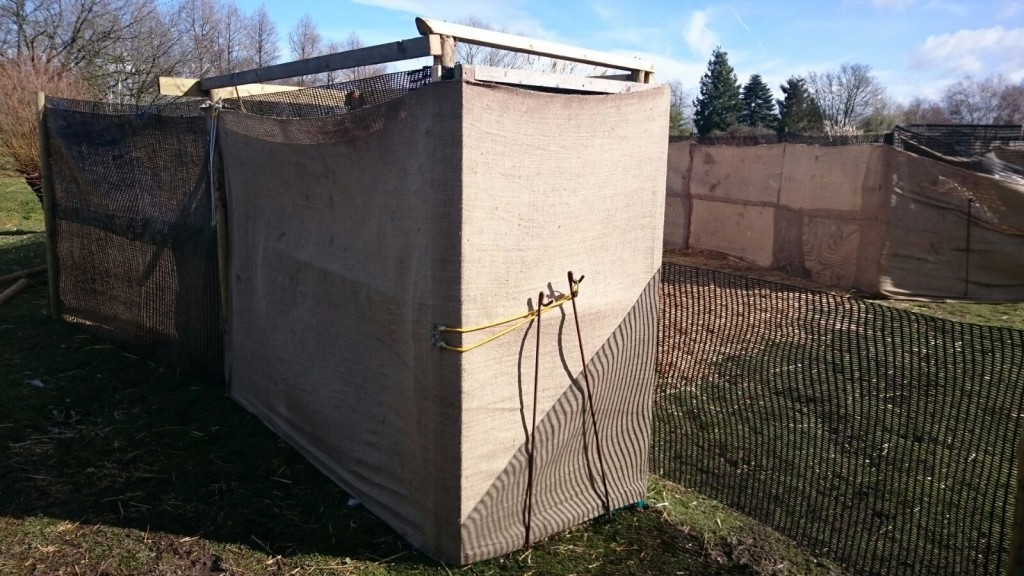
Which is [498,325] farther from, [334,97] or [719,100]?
[719,100]

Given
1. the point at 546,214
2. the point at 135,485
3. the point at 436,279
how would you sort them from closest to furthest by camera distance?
1. the point at 436,279
2. the point at 546,214
3. the point at 135,485

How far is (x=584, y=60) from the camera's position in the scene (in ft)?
12.2

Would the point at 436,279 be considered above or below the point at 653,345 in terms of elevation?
above

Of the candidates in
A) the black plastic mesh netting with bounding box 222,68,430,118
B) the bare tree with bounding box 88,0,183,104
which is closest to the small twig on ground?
the black plastic mesh netting with bounding box 222,68,430,118

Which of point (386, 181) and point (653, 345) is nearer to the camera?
point (386, 181)

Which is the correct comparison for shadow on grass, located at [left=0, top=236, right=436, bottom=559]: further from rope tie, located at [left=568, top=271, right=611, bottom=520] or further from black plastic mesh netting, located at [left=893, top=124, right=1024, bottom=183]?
black plastic mesh netting, located at [left=893, top=124, right=1024, bottom=183]

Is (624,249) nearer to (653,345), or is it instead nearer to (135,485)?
(653,345)

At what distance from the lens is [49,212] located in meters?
6.81

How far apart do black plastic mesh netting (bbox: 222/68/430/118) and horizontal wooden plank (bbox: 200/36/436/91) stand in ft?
0.26

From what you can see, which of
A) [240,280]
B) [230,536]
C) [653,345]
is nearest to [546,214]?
[653,345]

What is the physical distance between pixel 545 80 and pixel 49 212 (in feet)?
18.1

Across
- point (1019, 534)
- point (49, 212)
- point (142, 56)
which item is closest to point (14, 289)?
point (49, 212)

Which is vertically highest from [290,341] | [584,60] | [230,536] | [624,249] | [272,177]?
[584,60]

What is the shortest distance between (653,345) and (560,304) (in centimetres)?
77
